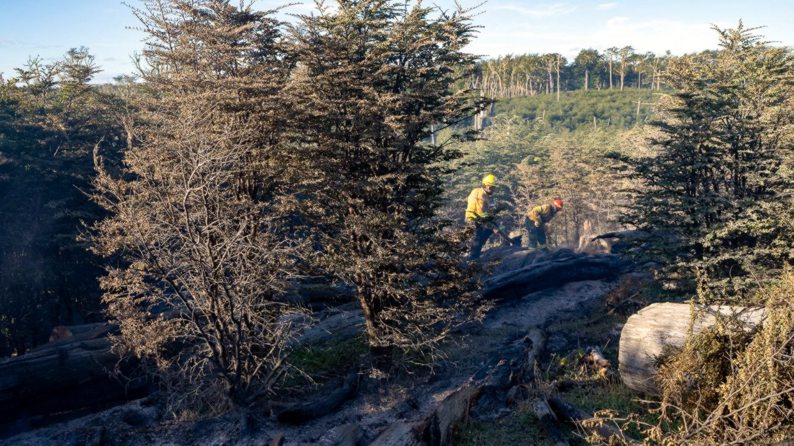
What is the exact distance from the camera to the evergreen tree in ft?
43.7

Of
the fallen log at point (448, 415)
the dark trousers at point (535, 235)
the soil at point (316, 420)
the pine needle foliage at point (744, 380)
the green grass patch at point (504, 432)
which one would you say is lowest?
the dark trousers at point (535, 235)

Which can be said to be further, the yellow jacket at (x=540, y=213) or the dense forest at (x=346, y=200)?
the yellow jacket at (x=540, y=213)

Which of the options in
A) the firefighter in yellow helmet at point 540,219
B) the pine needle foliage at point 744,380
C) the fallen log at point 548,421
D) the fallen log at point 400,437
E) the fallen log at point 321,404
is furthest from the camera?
the firefighter in yellow helmet at point 540,219

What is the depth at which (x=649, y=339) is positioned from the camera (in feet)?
29.1

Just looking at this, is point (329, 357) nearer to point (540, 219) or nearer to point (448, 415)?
point (448, 415)

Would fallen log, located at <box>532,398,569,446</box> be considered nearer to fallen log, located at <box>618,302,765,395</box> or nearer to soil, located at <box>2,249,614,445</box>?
fallen log, located at <box>618,302,765,395</box>

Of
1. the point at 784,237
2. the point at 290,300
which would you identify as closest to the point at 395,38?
the point at 290,300

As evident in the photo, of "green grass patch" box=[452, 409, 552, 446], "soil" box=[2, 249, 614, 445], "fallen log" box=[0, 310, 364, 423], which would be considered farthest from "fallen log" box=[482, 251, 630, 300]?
"green grass patch" box=[452, 409, 552, 446]

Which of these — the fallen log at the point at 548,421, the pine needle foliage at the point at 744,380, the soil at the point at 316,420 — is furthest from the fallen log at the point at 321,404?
the pine needle foliage at the point at 744,380

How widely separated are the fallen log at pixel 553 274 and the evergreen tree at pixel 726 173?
7115mm

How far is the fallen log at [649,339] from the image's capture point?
8570 millimetres

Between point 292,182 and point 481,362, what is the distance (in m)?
7.51

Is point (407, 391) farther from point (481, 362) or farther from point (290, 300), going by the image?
point (290, 300)

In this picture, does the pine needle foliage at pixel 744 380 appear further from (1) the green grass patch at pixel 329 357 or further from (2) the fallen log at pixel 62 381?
(2) the fallen log at pixel 62 381
